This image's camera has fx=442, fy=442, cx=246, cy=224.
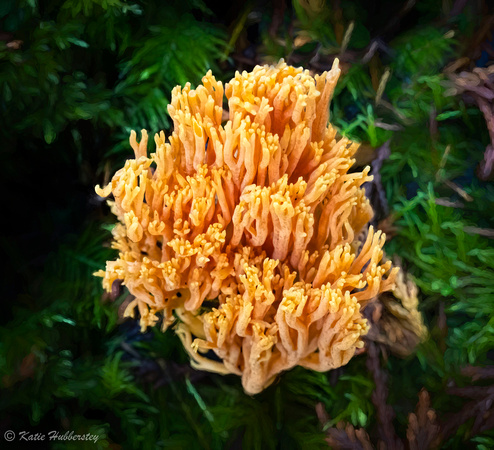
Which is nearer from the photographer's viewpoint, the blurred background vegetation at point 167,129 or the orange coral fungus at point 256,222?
the orange coral fungus at point 256,222

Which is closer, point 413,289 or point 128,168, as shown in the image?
point 128,168

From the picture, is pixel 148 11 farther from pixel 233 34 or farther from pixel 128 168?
pixel 128 168

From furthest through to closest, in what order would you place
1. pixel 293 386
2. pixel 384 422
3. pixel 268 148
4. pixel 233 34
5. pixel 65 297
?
1. pixel 233 34
2. pixel 65 297
3. pixel 293 386
4. pixel 384 422
5. pixel 268 148

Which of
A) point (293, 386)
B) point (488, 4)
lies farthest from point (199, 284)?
point (488, 4)

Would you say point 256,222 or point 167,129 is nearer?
point 256,222

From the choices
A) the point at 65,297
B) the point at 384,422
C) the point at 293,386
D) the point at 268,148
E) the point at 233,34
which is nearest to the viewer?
the point at 268,148
